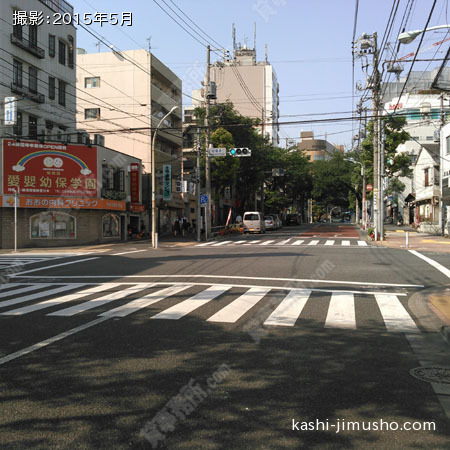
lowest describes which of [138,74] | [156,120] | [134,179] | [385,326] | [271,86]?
[385,326]

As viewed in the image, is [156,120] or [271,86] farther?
[271,86]

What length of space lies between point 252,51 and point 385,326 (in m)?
109

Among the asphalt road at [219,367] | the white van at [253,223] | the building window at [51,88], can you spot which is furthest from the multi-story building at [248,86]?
the asphalt road at [219,367]

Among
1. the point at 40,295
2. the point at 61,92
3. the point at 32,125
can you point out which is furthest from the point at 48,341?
the point at 61,92

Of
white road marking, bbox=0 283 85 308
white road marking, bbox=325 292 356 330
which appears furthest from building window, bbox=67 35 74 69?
white road marking, bbox=325 292 356 330

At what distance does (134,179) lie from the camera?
120ft

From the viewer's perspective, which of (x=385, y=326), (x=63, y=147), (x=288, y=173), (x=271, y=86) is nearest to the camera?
(x=385, y=326)

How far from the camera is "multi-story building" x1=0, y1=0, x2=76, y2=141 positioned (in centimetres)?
2958

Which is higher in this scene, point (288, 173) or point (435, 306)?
point (288, 173)

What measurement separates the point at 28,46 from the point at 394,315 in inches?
1216

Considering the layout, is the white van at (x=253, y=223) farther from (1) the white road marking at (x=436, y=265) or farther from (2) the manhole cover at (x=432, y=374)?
(2) the manhole cover at (x=432, y=374)

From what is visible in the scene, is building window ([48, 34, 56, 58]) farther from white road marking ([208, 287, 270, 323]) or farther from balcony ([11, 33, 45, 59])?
white road marking ([208, 287, 270, 323])

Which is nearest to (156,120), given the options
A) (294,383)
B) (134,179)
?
(134,179)

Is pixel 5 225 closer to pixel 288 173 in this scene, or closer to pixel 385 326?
pixel 385 326
